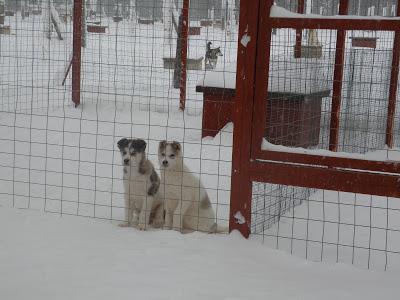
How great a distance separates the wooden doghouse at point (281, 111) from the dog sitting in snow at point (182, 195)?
76 centimetres

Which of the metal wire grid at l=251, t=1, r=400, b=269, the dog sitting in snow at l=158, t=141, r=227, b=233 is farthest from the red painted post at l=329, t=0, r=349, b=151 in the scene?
the dog sitting in snow at l=158, t=141, r=227, b=233

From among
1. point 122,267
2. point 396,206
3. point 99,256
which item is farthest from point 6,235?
point 396,206

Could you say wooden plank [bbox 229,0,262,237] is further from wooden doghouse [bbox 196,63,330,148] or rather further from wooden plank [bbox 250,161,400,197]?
wooden doghouse [bbox 196,63,330,148]

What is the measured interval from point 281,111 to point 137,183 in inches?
93.4

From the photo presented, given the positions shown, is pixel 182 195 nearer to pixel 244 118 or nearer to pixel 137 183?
pixel 137 183

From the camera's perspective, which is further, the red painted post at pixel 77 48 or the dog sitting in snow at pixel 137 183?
the red painted post at pixel 77 48

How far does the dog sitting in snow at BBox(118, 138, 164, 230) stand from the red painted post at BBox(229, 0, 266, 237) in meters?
1.18

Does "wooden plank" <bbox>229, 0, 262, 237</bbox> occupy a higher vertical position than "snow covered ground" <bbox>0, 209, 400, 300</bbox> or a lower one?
higher

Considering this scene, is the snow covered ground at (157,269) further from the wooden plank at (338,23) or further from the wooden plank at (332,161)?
the wooden plank at (338,23)

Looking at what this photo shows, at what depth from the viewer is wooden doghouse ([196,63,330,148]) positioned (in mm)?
6586

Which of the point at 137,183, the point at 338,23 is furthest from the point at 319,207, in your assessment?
the point at 338,23

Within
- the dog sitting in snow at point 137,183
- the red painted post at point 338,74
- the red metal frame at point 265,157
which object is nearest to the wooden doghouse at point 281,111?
the red painted post at point 338,74

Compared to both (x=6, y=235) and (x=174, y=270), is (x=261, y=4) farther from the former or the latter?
(x=6, y=235)

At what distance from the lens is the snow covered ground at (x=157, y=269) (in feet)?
13.1
